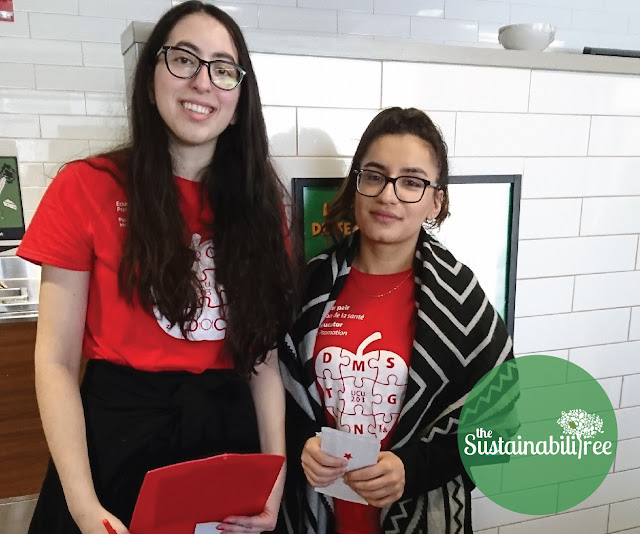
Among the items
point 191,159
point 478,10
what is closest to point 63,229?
point 191,159

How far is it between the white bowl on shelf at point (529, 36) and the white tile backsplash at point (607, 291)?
629 mm

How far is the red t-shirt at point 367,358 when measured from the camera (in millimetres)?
1011

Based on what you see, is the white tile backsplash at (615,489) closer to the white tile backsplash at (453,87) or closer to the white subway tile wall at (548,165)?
the white subway tile wall at (548,165)

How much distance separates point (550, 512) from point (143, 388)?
1.28 metres

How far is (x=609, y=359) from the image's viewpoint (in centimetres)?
155

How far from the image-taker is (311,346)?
105 centimetres

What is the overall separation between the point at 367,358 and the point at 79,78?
202cm

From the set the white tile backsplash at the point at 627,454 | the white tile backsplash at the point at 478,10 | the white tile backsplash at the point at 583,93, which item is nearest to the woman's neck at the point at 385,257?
the white tile backsplash at the point at 583,93

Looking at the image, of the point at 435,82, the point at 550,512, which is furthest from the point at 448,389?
the point at 550,512

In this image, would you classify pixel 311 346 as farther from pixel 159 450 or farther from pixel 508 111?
pixel 508 111

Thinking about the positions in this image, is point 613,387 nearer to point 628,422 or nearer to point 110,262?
point 628,422

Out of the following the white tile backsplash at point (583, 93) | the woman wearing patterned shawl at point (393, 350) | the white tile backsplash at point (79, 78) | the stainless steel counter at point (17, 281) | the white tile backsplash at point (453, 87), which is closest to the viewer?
the woman wearing patterned shawl at point (393, 350)

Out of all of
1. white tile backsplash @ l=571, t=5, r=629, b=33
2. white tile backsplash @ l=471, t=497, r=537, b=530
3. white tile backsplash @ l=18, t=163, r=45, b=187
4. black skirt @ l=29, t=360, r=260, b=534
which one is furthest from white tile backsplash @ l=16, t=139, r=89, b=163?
white tile backsplash @ l=571, t=5, r=629, b=33

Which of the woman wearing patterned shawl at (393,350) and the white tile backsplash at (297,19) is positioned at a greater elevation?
the white tile backsplash at (297,19)
